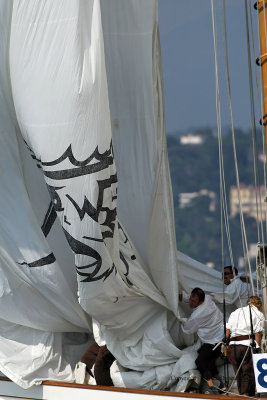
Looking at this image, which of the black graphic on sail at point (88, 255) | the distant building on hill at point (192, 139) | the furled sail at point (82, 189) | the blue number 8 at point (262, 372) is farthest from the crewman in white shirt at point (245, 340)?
the distant building on hill at point (192, 139)

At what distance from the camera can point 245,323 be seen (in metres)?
5.02

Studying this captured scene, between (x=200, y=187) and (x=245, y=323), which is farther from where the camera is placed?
(x=200, y=187)

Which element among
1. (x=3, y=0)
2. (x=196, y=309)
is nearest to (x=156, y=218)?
(x=196, y=309)

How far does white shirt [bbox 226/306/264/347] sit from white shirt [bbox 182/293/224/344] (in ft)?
0.54

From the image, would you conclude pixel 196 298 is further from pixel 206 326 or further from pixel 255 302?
pixel 255 302

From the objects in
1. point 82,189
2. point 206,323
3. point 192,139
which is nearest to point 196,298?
point 206,323

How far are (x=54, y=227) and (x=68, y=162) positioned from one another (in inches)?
21.9

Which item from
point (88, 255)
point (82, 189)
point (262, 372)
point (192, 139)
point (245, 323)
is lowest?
point (262, 372)

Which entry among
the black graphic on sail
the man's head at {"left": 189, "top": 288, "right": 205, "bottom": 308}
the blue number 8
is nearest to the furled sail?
the black graphic on sail

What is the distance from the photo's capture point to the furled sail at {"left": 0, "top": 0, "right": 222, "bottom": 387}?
495 cm

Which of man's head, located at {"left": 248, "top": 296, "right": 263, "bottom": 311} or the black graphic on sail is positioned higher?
the black graphic on sail

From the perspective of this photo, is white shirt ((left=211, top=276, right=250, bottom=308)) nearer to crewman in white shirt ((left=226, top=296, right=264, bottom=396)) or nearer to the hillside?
crewman in white shirt ((left=226, top=296, right=264, bottom=396))

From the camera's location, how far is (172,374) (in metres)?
5.20

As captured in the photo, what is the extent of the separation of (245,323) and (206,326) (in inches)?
10.5
